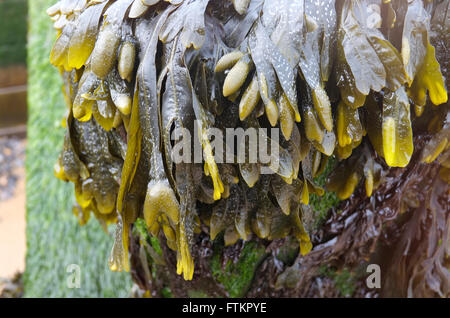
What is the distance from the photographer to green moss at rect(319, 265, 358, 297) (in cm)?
107

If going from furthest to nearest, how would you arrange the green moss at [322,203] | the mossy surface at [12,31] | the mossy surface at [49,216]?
1. the mossy surface at [12,31]
2. the mossy surface at [49,216]
3. the green moss at [322,203]

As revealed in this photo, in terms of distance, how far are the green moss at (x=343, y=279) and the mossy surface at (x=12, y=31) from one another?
4.49 meters

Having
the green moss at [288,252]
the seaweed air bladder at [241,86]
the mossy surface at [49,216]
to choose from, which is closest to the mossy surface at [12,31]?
Result: the mossy surface at [49,216]

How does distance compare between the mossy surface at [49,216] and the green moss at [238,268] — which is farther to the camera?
the mossy surface at [49,216]

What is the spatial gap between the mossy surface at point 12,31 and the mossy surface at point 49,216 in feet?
10.0

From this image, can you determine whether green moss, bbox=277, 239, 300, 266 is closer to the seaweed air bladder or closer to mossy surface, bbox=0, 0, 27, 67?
the seaweed air bladder

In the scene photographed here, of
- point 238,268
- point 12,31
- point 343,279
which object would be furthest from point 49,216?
point 12,31

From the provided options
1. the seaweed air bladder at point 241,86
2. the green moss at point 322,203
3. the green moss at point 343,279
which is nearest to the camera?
the seaweed air bladder at point 241,86

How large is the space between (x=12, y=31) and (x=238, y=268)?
460 cm

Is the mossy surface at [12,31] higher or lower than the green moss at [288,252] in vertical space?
higher

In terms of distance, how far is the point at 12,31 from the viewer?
14.7 ft

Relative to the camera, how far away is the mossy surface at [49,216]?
5.18 feet

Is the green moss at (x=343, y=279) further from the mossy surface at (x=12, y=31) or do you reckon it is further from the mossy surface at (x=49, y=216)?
the mossy surface at (x=12, y=31)

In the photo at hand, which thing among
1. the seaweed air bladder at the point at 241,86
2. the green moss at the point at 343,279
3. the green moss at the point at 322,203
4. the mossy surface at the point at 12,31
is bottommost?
the green moss at the point at 343,279
